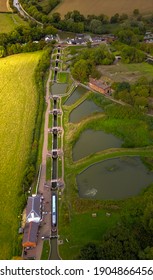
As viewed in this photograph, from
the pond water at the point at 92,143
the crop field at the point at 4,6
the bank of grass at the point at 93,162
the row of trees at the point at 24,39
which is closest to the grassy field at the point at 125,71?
the bank of grass at the point at 93,162

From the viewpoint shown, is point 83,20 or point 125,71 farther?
point 83,20

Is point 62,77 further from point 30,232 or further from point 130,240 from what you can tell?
point 130,240

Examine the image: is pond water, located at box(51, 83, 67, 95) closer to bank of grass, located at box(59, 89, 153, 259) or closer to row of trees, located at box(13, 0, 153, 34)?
bank of grass, located at box(59, 89, 153, 259)

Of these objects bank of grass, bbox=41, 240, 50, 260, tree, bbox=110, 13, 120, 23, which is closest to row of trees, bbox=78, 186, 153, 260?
bank of grass, bbox=41, 240, 50, 260

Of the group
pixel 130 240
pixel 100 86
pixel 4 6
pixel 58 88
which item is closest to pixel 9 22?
pixel 4 6

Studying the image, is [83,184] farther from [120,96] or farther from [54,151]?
[120,96]

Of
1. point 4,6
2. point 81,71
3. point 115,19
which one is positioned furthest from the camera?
point 4,6

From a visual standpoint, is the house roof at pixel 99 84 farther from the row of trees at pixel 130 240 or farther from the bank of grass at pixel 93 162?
the row of trees at pixel 130 240
